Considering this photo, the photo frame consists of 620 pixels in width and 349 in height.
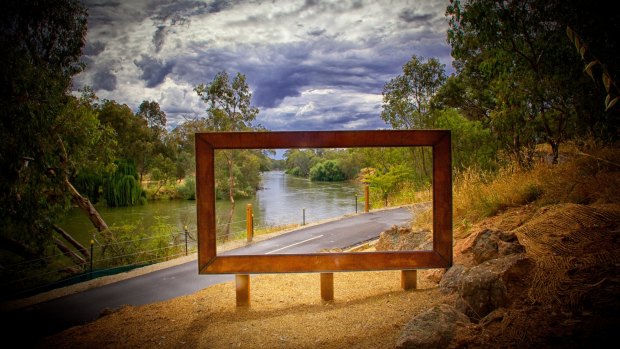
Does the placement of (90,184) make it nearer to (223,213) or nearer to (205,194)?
(223,213)

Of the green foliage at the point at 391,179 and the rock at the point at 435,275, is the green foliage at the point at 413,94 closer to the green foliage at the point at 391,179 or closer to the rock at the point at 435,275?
the green foliage at the point at 391,179

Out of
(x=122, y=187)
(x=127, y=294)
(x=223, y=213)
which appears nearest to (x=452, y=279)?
(x=127, y=294)

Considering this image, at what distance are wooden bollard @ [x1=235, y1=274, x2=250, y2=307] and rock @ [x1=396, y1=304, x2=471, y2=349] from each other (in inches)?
98.2

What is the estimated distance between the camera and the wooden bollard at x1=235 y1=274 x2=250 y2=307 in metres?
4.72

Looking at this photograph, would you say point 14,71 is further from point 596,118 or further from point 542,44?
point 596,118

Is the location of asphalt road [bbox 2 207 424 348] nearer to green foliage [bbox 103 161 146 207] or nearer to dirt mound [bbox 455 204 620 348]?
dirt mound [bbox 455 204 620 348]

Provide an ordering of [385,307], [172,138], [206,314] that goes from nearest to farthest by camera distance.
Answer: [385,307], [206,314], [172,138]

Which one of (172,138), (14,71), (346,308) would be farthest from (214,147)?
(172,138)

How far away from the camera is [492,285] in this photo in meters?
3.16

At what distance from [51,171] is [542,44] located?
1393cm

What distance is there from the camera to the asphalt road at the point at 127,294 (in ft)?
16.9

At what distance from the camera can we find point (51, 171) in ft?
34.2

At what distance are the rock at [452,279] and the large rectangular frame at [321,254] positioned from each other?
0.12 m

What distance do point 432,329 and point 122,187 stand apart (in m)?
27.8
